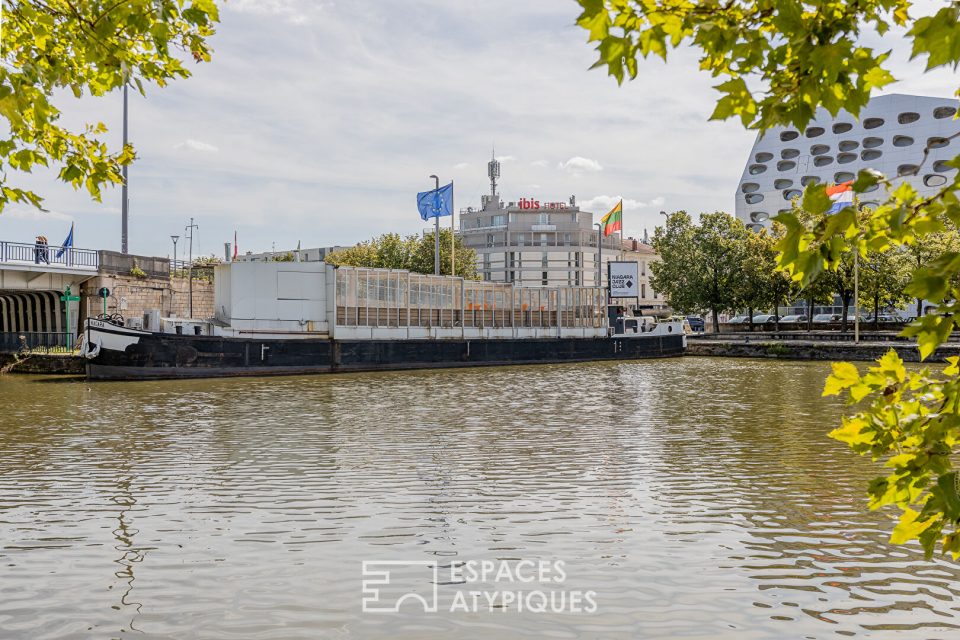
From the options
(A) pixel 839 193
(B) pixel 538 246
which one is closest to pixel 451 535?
(A) pixel 839 193

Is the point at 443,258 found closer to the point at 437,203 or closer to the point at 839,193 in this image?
the point at 437,203

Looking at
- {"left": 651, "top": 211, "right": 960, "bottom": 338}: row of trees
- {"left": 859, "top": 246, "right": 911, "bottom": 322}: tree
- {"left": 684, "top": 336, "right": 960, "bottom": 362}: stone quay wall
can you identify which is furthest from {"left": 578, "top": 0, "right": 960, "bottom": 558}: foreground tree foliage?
{"left": 651, "top": 211, "right": 960, "bottom": 338}: row of trees

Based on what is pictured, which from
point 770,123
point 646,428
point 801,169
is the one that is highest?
point 801,169

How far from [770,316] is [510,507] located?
75.0 m

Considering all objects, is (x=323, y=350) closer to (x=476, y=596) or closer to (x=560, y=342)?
(x=560, y=342)

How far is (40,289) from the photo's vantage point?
130 ft

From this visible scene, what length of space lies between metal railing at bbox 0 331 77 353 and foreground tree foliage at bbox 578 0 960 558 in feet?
130

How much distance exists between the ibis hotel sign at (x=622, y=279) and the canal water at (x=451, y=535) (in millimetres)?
41004

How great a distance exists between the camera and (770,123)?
3023mm

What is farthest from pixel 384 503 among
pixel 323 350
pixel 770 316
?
pixel 770 316

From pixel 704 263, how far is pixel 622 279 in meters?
8.52

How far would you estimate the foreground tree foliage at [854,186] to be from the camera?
104 inches

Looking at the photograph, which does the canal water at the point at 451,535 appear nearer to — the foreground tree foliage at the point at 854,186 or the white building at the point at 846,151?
the foreground tree foliage at the point at 854,186

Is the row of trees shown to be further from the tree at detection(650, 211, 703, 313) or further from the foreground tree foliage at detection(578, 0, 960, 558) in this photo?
the foreground tree foliage at detection(578, 0, 960, 558)
